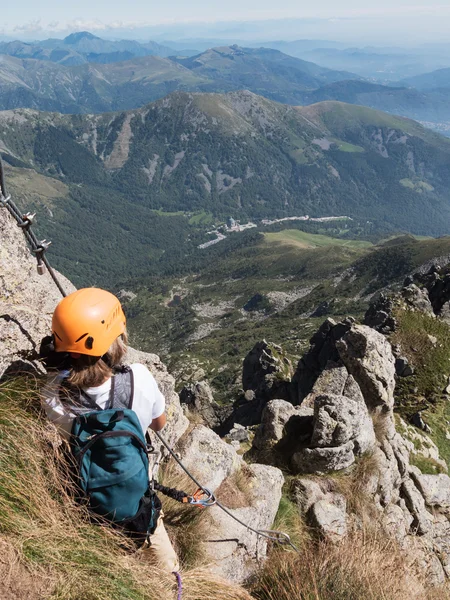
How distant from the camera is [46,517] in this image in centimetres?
550

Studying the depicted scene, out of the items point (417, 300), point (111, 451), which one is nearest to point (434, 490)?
point (111, 451)

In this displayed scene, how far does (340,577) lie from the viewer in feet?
23.2

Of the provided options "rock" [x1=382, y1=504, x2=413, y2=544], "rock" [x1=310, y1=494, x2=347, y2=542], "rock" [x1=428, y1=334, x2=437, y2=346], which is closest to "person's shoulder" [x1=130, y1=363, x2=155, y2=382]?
"rock" [x1=310, y1=494, x2=347, y2=542]

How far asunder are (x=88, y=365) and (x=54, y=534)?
86.1 inches

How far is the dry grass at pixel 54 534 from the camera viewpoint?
195 inches

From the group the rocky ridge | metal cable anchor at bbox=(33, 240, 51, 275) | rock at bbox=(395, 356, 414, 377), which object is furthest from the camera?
rock at bbox=(395, 356, 414, 377)

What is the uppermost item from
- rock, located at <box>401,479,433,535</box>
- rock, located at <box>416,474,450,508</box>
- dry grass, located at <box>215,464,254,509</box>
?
dry grass, located at <box>215,464,254,509</box>

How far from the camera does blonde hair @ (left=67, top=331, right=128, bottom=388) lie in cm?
544

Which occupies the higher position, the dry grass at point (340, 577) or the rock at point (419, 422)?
the dry grass at point (340, 577)

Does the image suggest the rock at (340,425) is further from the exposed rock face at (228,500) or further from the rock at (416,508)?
the exposed rock face at (228,500)

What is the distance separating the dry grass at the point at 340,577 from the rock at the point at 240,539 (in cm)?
56

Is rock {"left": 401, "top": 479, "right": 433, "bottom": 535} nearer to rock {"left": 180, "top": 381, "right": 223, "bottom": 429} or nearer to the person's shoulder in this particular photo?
the person's shoulder

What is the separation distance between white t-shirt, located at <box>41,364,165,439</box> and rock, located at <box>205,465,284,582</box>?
3.59 metres

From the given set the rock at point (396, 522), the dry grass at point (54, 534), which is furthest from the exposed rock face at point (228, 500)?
the rock at point (396, 522)
